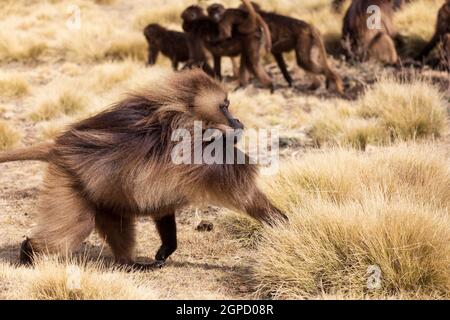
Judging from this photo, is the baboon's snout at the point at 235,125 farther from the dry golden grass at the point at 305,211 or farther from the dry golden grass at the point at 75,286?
the dry golden grass at the point at 75,286

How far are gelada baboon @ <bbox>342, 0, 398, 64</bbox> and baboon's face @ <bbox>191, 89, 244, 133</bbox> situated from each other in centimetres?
681

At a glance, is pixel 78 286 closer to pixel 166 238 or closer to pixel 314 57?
pixel 166 238

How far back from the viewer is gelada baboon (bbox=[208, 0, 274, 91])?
9.52 meters

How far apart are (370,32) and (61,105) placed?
195 inches

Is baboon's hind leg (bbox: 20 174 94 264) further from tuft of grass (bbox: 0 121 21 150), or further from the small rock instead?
tuft of grass (bbox: 0 121 21 150)

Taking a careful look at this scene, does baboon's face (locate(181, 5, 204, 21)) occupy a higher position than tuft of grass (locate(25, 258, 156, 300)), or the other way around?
baboon's face (locate(181, 5, 204, 21))

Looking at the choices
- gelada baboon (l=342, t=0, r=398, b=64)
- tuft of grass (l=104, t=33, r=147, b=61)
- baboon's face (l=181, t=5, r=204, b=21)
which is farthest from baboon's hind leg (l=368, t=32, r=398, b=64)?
tuft of grass (l=104, t=33, r=147, b=61)

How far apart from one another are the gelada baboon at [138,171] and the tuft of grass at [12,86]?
19.4 ft

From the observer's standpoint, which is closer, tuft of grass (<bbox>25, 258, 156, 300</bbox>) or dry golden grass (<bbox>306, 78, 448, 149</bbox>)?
tuft of grass (<bbox>25, 258, 156, 300</bbox>)

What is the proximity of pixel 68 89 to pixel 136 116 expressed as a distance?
5.48m

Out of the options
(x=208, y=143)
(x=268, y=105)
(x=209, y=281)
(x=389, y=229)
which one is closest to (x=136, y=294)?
(x=209, y=281)

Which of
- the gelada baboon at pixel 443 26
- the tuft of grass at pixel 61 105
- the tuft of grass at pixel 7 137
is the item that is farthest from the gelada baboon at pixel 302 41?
the tuft of grass at pixel 7 137

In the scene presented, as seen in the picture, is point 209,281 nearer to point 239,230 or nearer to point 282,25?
point 239,230

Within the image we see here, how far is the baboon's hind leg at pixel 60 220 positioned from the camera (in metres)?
3.94
